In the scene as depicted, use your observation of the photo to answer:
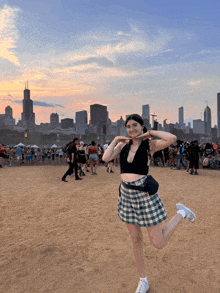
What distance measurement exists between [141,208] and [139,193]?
17 centimetres

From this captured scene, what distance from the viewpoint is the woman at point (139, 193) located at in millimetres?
2408

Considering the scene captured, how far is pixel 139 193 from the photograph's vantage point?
2.40m

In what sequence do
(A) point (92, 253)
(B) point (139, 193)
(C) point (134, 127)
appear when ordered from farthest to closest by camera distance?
1. (A) point (92, 253)
2. (C) point (134, 127)
3. (B) point (139, 193)

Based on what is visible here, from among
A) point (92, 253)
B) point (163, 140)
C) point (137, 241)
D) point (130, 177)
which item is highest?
point (163, 140)

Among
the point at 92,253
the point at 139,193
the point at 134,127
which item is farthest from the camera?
the point at 92,253

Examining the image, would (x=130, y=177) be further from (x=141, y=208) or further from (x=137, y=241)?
(x=137, y=241)

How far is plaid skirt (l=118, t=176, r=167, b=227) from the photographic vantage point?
7.87ft

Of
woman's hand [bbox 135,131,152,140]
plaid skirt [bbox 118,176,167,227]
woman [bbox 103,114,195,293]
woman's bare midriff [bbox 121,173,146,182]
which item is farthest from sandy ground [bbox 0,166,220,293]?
woman's hand [bbox 135,131,152,140]

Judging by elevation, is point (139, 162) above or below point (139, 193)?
above

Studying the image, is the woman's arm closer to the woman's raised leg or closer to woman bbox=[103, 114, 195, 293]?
woman bbox=[103, 114, 195, 293]

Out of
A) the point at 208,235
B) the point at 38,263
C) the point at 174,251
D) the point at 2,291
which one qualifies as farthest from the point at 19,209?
the point at 208,235

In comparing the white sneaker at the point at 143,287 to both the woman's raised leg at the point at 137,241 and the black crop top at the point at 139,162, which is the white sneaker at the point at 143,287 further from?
the black crop top at the point at 139,162

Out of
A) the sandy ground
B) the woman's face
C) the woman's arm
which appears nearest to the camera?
the woman's arm

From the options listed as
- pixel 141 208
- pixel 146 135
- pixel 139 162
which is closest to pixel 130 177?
pixel 139 162
